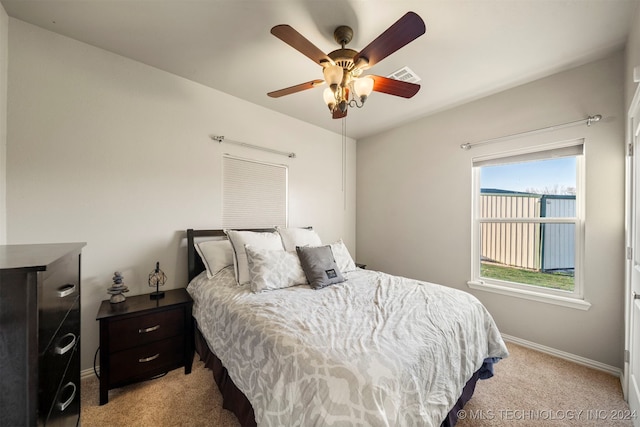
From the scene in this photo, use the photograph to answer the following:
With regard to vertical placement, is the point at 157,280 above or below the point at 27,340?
below

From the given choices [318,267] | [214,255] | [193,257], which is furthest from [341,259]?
[193,257]

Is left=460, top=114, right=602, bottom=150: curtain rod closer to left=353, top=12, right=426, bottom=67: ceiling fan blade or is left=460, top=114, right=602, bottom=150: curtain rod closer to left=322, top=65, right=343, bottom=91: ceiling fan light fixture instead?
left=353, top=12, right=426, bottom=67: ceiling fan blade

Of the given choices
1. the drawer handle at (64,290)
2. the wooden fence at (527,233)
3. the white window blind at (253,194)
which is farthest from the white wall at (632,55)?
the drawer handle at (64,290)

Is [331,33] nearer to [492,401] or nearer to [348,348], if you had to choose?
[348,348]

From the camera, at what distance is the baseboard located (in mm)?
2080

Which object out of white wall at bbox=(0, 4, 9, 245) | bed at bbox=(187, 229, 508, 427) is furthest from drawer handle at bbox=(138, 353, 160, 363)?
white wall at bbox=(0, 4, 9, 245)

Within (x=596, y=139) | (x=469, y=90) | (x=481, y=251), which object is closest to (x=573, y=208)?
(x=596, y=139)

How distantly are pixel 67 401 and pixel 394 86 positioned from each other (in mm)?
2467

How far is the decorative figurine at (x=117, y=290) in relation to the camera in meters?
1.95

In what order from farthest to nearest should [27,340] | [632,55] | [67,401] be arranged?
[632,55]
[67,401]
[27,340]

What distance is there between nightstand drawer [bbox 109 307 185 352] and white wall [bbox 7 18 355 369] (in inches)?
18.3

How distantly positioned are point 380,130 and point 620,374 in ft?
11.2

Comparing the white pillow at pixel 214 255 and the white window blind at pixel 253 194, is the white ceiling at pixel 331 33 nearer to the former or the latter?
the white window blind at pixel 253 194

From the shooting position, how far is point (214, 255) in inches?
92.6
